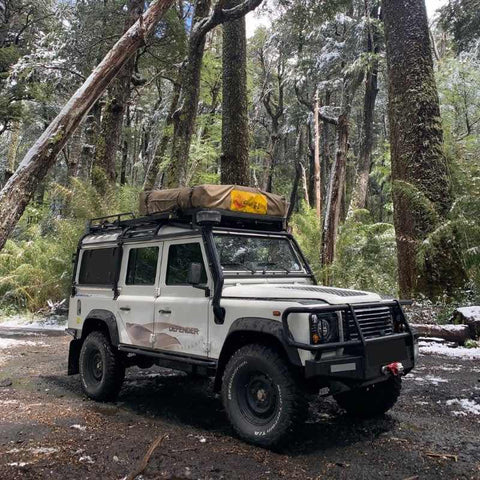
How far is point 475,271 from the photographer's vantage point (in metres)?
8.84

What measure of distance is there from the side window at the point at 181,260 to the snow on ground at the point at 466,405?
3245 millimetres

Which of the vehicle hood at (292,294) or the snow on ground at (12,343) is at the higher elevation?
the vehicle hood at (292,294)

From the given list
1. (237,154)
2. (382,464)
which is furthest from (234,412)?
(237,154)

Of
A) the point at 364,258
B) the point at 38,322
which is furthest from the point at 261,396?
the point at 38,322

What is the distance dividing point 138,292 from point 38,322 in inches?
347

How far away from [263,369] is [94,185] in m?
11.5

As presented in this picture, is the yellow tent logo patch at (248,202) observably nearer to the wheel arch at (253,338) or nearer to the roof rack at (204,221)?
the roof rack at (204,221)

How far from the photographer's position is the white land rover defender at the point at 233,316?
402 cm

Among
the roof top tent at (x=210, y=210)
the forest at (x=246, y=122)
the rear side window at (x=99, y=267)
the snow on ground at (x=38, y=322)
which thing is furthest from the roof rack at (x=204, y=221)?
the snow on ground at (x=38, y=322)

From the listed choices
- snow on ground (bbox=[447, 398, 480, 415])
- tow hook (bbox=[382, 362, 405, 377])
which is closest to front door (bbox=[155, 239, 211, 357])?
tow hook (bbox=[382, 362, 405, 377])

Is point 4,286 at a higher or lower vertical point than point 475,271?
lower

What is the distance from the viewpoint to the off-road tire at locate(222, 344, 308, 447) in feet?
12.9

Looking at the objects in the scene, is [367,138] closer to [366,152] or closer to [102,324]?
[366,152]

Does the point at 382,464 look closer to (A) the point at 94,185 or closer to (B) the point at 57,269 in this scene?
(B) the point at 57,269
